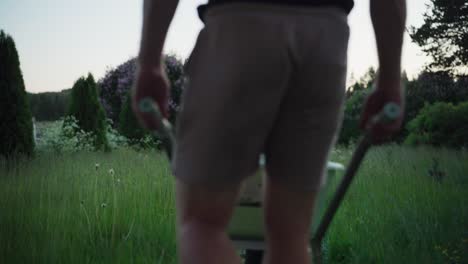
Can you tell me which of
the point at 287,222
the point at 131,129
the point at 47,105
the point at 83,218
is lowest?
the point at 83,218

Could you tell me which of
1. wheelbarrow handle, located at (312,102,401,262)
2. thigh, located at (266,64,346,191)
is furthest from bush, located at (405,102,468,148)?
thigh, located at (266,64,346,191)

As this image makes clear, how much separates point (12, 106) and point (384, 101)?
4.91 meters

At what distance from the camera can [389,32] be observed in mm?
1417

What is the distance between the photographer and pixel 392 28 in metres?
1.41

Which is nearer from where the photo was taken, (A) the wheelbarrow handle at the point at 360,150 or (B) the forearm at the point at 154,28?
(B) the forearm at the point at 154,28

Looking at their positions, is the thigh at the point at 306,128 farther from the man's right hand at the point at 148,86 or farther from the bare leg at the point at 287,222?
the man's right hand at the point at 148,86

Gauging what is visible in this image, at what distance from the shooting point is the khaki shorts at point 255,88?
3.74 feet

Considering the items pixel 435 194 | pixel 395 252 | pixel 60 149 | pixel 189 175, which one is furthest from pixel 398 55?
pixel 60 149

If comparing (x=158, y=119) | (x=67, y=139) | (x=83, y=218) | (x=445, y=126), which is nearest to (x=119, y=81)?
(x=67, y=139)

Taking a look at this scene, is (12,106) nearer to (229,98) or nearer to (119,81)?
(229,98)

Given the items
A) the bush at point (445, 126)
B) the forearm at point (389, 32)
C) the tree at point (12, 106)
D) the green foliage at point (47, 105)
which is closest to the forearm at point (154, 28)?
the forearm at point (389, 32)

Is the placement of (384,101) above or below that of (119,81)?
below

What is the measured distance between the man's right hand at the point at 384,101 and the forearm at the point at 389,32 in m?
0.02

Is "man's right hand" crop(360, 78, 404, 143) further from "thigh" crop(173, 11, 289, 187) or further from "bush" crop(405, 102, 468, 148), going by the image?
"bush" crop(405, 102, 468, 148)
